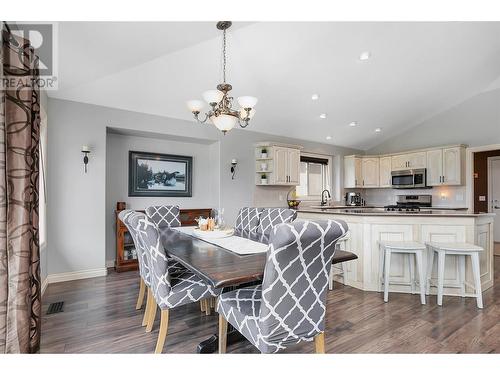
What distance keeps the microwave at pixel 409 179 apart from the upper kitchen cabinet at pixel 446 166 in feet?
0.38

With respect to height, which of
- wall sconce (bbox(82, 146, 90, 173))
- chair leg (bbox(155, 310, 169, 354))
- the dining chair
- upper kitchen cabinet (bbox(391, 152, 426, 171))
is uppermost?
upper kitchen cabinet (bbox(391, 152, 426, 171))

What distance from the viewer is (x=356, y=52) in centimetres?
337

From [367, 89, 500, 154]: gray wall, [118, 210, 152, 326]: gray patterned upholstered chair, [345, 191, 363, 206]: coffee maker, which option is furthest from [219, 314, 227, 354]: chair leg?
[367, 89, 500, 154]: gray wall

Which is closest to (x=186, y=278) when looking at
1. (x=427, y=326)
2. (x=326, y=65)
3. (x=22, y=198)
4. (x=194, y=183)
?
(x=22, y=198)

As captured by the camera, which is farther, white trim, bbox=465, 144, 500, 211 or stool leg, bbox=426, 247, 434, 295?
white trim, bbox=465, 144, 500, 211

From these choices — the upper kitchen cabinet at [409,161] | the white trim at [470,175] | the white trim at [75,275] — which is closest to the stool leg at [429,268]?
the white trim at [470,175]

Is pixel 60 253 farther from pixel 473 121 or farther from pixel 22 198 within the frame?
pixel 473 121

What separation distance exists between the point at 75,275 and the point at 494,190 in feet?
24.8

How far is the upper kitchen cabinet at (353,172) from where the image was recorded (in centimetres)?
645

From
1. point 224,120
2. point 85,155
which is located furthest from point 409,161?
point 85,155

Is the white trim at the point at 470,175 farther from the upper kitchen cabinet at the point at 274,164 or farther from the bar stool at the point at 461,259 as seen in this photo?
the upper kitchen cabinet at the point at 274,164

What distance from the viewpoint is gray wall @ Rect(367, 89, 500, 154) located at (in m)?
4.99

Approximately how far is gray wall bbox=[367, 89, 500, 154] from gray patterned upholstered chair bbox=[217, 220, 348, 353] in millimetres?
5586

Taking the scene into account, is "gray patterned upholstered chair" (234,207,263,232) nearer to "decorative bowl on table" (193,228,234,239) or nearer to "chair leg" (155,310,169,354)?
"decorative bowl on table" (193,228,234,239)
